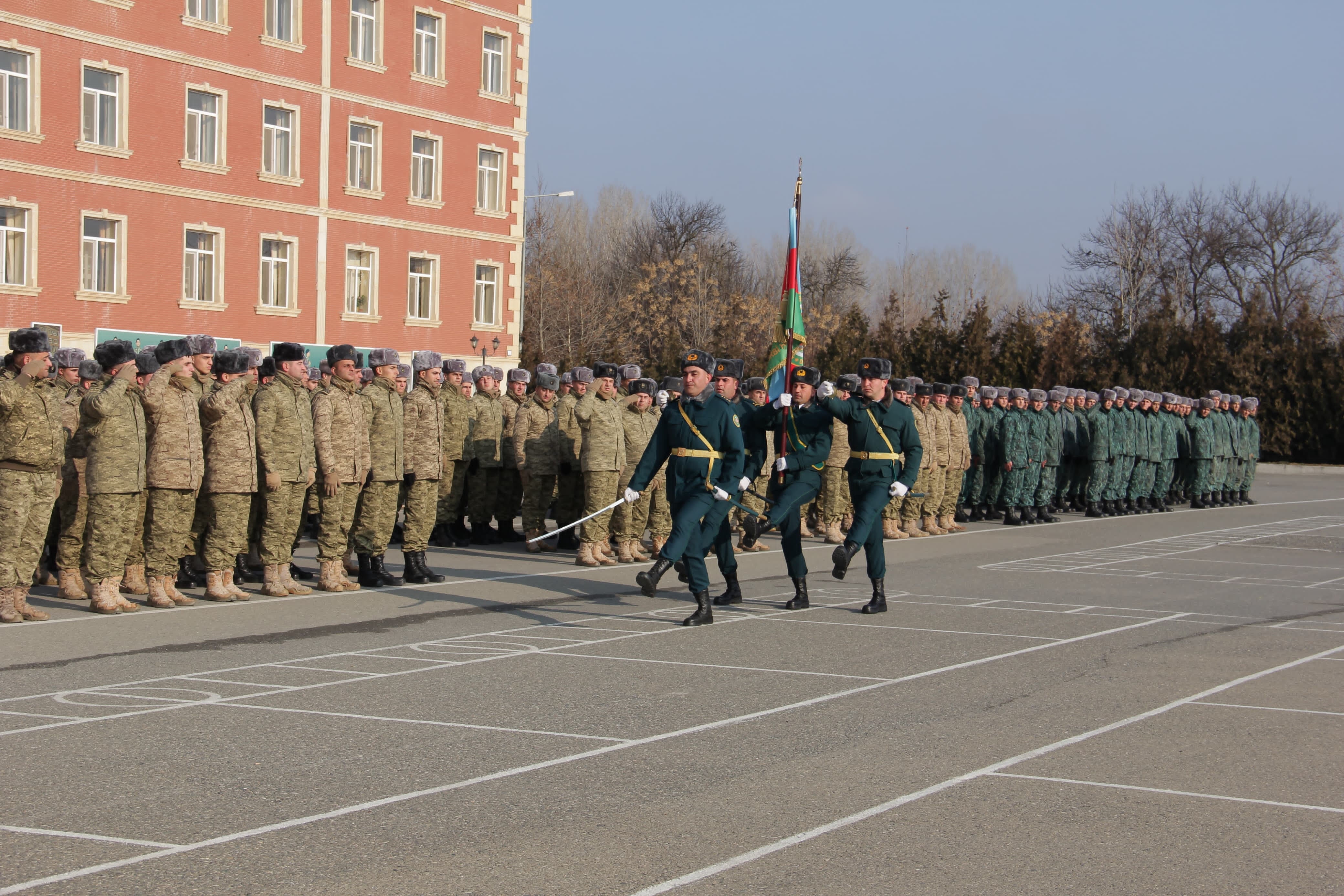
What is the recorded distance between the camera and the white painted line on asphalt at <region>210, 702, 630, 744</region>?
7.77 m

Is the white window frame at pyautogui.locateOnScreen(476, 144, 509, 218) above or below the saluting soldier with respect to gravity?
above

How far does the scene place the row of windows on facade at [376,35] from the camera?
121ft

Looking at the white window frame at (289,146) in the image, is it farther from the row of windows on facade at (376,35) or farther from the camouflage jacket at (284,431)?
the camouflage jacket at (284,431)

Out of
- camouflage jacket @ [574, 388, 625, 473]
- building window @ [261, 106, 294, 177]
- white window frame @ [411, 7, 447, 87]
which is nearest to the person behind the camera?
camouflage jacket @ [574, 388, 625, 473]

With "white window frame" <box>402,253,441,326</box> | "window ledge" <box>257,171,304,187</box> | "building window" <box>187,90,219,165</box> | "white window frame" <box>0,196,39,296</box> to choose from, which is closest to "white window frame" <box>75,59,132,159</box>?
"building window" <box>187,90,219,165</box>

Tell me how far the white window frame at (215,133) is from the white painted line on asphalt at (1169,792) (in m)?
32.4

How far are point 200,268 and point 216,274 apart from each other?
0.42m

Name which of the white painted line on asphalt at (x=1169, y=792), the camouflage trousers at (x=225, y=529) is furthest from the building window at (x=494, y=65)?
the white painted line on asphalt at (x=1169, y=792)

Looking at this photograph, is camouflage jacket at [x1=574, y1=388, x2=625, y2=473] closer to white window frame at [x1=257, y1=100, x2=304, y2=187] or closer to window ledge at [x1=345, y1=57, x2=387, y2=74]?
white window frame at [x1=257, y1=100, x2=304, y2=187]

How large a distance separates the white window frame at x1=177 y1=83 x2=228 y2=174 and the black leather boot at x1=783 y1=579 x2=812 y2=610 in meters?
26.8

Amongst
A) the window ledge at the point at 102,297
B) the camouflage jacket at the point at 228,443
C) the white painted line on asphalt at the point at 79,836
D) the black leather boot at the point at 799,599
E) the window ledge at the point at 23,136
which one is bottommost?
the white painted line on asphalt at the point at 79,836

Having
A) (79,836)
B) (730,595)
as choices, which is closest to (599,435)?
(730,595)

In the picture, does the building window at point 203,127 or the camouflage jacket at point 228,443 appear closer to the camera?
the camouflage jacket at point 228,443

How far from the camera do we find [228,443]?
1255cm
